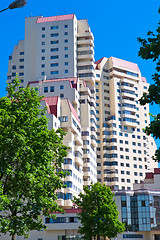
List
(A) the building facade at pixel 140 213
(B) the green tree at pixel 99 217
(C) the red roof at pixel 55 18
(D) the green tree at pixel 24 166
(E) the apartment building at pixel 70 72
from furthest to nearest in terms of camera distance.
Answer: (C) the red roof at pixel 55 18 → (E) the apartment building at pixel 70 72 → (A) the building facade at pixel 140 213 → (B) the green tree at pixel 99 217 → (D) the green tree at pixel 24 166

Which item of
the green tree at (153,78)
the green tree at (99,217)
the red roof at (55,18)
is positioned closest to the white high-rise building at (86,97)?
the red roof at (55,18)

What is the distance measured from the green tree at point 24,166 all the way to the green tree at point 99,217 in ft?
89.6

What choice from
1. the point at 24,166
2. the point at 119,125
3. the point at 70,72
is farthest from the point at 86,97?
the point at 24,166

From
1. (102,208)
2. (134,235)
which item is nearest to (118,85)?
(134,235)

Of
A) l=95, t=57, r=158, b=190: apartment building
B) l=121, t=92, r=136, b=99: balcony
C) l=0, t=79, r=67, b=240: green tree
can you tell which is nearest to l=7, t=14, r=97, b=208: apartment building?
l=95, t=57, r=158, b=190: apartment building

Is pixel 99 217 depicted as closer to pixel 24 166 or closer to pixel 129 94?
pixel 24 166

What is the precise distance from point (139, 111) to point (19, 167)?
11548 centimetres

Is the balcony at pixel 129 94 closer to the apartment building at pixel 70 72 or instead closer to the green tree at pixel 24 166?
the apartment building at pixel 70 72

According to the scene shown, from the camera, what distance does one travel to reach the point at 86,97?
109188 mm

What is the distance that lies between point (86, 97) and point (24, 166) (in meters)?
82.7

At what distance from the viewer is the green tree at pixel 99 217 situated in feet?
181

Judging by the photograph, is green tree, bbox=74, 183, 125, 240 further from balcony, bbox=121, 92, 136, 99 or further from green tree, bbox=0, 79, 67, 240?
balcony, bbox=121, 92, 136, 99

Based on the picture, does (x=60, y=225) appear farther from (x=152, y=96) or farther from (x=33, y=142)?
(x=152, y=96)

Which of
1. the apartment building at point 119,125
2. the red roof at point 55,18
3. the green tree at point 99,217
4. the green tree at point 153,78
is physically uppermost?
the red roof at point 55,18
